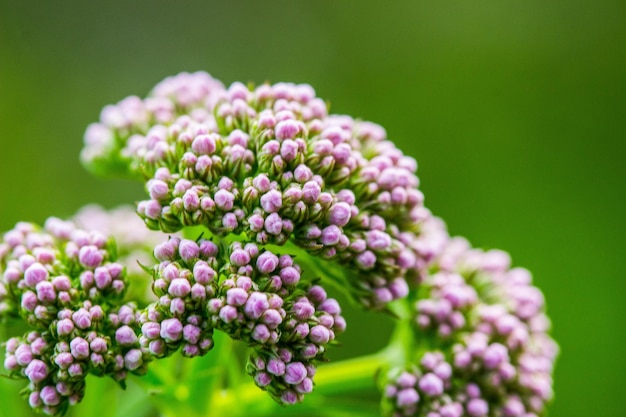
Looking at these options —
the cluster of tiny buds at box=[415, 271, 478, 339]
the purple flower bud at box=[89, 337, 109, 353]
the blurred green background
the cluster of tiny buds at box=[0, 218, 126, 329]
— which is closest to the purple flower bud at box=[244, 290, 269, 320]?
the purple flower bud at box=[89, 337, 109, 353]

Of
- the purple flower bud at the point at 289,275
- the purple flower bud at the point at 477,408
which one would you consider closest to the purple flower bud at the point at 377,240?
the purple flower bud at the point at 289,275

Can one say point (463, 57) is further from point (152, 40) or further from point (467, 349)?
point (467, 349)

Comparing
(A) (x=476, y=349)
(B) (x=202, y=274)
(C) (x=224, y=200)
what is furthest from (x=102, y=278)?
(A) (x=476, y=349)

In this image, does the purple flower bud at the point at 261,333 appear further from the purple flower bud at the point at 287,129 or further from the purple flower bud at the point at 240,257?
the purple flower bud at the point at 287,129

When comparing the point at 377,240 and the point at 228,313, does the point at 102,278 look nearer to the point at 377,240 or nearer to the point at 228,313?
the point at 228,313

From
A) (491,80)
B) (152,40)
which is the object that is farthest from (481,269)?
(152,40)
